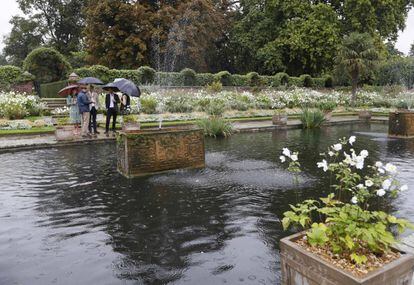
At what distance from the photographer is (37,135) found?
1288 cm

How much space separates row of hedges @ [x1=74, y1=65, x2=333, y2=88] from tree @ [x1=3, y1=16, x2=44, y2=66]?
26747 mm

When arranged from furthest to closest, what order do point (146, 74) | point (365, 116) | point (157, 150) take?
point (146, 74)
point (365, 116)
point (157, 150)

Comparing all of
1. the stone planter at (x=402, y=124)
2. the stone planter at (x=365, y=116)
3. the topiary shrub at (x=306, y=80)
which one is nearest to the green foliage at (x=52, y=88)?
the stone planter at (x=365, y=116)

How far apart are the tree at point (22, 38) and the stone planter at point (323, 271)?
49.3 meters

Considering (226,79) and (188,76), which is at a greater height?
(188,76)

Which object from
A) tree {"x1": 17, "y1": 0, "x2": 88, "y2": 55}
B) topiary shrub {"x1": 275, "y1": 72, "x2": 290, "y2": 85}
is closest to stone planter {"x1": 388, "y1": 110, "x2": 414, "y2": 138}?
topiary shrub {"x1": 275, "y1": 72, "x2": 290, "y2": 85}

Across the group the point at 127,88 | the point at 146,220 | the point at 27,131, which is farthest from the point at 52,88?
the point at 146,220

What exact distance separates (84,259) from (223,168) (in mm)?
4726

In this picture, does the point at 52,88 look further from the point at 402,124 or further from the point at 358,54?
the point at 358,54

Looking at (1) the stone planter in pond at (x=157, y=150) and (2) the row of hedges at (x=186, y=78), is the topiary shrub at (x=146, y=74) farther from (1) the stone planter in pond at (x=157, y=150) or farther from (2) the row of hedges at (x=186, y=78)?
(1) the stone planter in pond at (x=157, y=150)

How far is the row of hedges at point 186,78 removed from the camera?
23625 mm

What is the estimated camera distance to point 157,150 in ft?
24.3

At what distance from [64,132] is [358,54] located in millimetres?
24021


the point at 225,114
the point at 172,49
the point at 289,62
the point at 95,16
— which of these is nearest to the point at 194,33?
the point at 172,49
